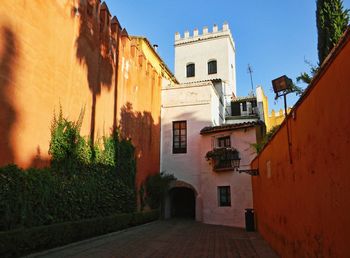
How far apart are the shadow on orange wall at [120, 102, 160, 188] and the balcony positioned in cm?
355

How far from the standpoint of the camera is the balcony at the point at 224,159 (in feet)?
60.8

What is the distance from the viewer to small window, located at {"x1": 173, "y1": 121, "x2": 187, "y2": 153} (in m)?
21.7

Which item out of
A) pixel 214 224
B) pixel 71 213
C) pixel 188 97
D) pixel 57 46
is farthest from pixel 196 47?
pixel 71 213

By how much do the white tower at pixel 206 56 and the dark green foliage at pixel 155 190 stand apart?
1704 cm

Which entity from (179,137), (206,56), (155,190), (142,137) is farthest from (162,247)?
(206,56)

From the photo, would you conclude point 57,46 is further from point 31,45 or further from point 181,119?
point 181,119

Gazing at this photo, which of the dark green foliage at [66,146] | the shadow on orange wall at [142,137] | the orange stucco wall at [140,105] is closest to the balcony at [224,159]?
the shadow on orange wall at [142,137]

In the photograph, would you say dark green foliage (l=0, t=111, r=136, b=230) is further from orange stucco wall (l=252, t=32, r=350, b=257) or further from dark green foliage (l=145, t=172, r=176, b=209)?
orange stucco wall (l=252, t=32, r=350, b=257)

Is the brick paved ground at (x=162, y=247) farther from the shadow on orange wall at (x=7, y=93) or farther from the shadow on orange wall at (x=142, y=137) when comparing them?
the shadow on orange wall at (x=142, y=137)

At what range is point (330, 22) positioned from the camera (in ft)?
23.9

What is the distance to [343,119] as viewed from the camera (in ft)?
→ 11.4

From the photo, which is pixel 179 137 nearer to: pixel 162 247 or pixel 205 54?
pixel 162 247

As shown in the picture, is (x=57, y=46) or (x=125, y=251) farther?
(x=57, y=46)

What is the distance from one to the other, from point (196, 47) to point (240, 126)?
760 inches
